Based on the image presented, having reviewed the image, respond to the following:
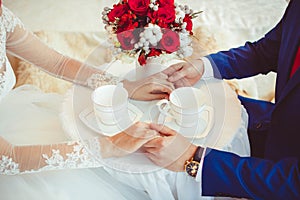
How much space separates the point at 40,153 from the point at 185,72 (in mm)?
505

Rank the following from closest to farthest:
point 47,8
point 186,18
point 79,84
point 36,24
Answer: point 186,18 < point 79,84 < point 36,24 < point 47,8

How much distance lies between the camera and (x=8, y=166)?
3.60 feet

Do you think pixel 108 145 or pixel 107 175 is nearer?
pixel 108 145

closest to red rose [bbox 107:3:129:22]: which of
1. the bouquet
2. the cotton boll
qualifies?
the bouquet

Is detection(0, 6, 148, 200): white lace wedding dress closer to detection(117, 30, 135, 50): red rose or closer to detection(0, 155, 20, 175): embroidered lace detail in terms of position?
detection(0, 155, 20, 175): embroidered lace detail

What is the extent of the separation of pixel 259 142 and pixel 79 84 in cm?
62

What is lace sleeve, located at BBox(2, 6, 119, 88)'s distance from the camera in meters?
1.31

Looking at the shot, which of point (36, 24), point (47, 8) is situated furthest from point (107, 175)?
point (47, 8)

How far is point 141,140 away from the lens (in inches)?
40.6

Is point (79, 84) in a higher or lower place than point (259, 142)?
higher

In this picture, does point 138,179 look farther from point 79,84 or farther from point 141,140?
point 79,84

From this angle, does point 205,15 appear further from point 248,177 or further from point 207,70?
point 248,177

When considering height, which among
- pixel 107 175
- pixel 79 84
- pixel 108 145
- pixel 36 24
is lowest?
pixel 107 175

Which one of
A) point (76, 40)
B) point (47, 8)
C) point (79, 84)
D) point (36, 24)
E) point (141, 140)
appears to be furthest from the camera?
point (47, 8)
